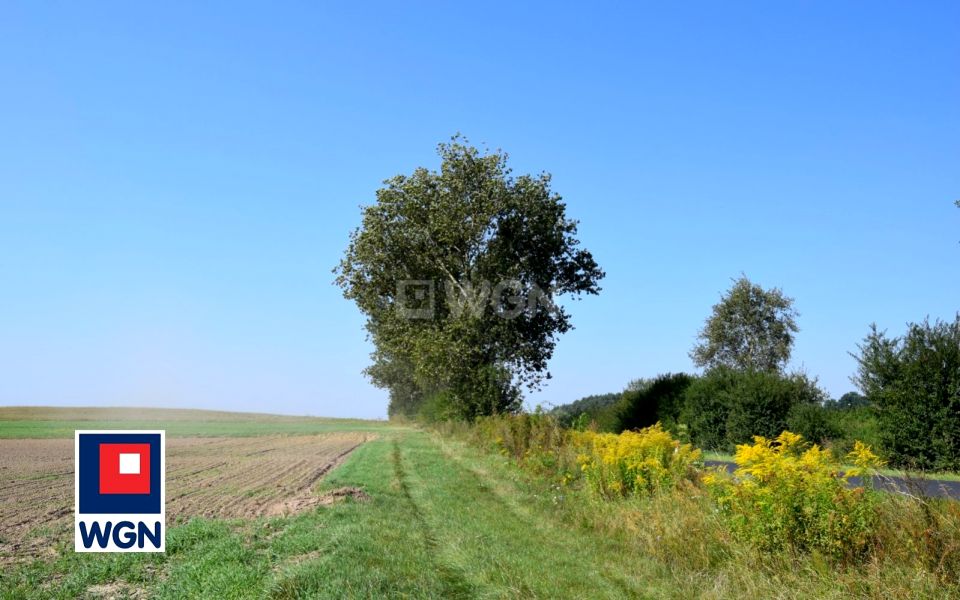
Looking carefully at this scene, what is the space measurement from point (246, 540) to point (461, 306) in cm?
2707

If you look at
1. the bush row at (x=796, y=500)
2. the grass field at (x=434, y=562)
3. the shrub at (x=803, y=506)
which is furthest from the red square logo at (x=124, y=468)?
the shrub at (x=803, y=506)

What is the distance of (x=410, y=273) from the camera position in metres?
38.6

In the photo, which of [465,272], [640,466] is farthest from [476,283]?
[640,466]

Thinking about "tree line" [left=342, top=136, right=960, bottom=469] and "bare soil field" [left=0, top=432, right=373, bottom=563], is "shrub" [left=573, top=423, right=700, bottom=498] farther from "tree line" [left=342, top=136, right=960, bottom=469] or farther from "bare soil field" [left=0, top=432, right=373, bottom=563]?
"tree line" [left=342, top=136, right=960, bottom=469]

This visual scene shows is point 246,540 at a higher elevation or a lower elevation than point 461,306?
lower

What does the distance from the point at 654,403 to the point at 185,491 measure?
2255 centimetres

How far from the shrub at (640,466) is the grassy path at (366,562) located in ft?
4.62

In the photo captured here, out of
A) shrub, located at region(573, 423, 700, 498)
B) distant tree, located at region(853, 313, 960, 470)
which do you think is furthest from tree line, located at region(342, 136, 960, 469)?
shrub, located at region(573, 423, 700, 498)

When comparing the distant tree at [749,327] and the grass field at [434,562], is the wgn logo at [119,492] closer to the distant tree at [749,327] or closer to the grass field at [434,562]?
the grass field at [434,562]

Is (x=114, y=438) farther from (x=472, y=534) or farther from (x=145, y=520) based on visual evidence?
(x=472, y=534)

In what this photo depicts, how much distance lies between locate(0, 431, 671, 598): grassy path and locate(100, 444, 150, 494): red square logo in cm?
103

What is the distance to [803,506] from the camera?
27.5 ft

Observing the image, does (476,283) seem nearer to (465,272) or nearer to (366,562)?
(465,272)

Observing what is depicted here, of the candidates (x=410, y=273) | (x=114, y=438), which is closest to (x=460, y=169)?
(x=410, y=273)
